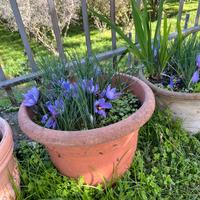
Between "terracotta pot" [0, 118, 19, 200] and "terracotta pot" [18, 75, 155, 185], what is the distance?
0.08 metres

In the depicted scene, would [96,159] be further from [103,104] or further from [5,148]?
[5,148]

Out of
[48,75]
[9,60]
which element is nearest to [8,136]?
[48,75]

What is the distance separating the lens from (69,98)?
4.41 feet

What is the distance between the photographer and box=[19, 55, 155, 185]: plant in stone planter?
118 centimetres

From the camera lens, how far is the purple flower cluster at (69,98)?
130 centimetres

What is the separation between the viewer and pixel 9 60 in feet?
13.5

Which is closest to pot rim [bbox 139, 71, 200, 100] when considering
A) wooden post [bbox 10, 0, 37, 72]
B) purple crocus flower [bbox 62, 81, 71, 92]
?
purple crocus flower [bbox 62, 81, 71, 92]

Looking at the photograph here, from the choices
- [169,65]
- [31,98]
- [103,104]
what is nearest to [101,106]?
[103,104]

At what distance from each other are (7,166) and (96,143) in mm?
447

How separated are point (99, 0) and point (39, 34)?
131cm

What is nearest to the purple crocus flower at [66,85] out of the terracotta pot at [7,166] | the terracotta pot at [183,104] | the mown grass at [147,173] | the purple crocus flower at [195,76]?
the terracotta pot at [7,166]

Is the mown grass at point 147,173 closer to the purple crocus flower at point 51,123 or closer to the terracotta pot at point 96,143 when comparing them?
the terracotta pot at point 96,143

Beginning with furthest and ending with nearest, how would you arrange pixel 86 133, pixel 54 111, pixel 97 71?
pixel 97 71
pixel 54 111
pixel 86 133

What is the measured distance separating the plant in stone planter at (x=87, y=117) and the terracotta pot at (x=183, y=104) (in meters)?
0.22
